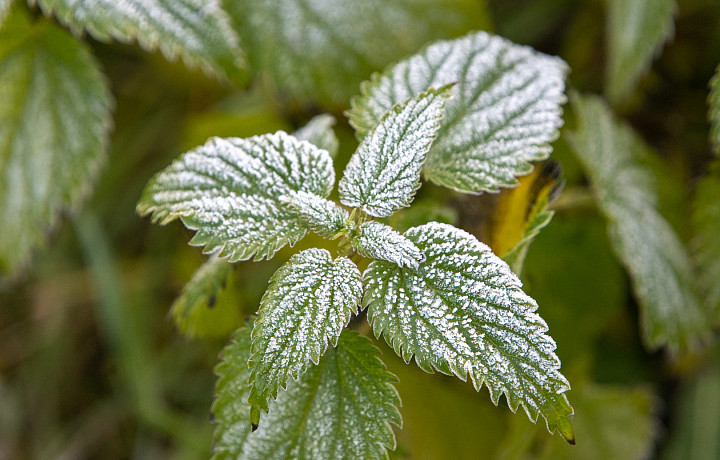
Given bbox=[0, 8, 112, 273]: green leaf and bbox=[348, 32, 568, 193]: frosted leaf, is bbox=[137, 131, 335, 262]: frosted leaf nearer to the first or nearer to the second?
bbox=[348, 32, 568, 193]: frosted leaf

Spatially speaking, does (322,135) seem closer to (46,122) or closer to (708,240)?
(46,122)

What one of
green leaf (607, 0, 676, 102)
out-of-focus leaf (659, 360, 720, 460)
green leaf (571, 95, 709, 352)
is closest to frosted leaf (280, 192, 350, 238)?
green leaf (571, 95, 709, 352)

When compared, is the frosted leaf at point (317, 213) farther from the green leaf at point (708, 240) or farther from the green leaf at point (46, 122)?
the green leaf at point (708, 240)

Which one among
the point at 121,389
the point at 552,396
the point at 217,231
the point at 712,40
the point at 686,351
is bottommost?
the point at 121,389

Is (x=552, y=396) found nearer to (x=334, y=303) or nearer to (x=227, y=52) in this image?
(x=334, y=303)

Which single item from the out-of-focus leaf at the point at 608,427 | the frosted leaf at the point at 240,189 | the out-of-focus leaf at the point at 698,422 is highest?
the frosted leaf at the point at 240,189

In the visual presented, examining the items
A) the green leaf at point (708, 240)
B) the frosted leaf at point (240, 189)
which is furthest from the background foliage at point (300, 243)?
the frosted leaf at point (240, 189)

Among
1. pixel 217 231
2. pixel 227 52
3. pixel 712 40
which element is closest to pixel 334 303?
pixel 217 231
